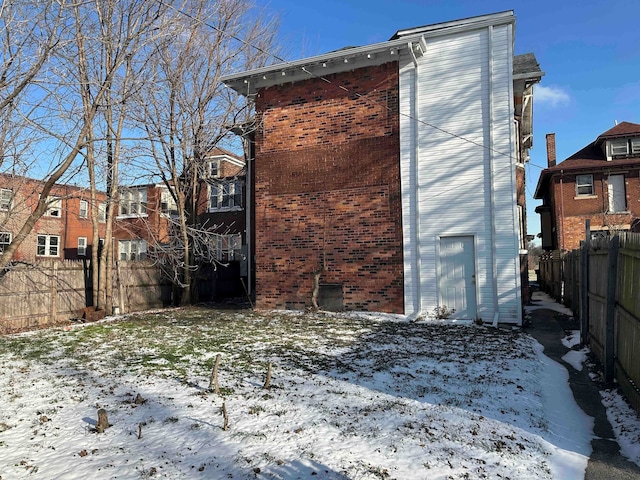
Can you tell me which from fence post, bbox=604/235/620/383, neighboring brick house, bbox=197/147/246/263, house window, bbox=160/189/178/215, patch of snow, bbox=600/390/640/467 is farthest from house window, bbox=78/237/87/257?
patch of snow, bbox=600/390/640/467

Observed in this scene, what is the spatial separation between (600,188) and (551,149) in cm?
614

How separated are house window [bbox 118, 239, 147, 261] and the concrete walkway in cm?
2182

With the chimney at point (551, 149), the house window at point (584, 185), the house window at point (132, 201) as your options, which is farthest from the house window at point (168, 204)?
the chimney at point (551, 149)

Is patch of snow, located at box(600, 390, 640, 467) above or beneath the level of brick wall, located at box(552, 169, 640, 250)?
beneath

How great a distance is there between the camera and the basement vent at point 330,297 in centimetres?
1223

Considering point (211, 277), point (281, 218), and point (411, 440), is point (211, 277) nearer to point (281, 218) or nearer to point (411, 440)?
point (281, 218)

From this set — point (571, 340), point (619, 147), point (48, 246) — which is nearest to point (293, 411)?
point (571, 340)

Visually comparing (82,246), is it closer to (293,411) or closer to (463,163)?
(463,163)

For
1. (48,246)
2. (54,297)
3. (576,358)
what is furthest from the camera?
(48,246)

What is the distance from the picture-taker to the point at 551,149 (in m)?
27.9

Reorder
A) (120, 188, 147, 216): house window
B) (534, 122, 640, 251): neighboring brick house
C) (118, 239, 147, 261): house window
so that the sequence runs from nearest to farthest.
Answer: (120, 188, 147, 216): house window → (534, 122, 640, 251): neighboring brick house → (118, 239, 147, 261): house window

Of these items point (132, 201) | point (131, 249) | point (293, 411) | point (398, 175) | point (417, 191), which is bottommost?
point (293, 411)

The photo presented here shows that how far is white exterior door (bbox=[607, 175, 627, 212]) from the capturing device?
A: 22281 millimetres

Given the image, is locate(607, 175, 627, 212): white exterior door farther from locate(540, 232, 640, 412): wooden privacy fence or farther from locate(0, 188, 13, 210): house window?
locate(0, 188, 13, 210): house window
